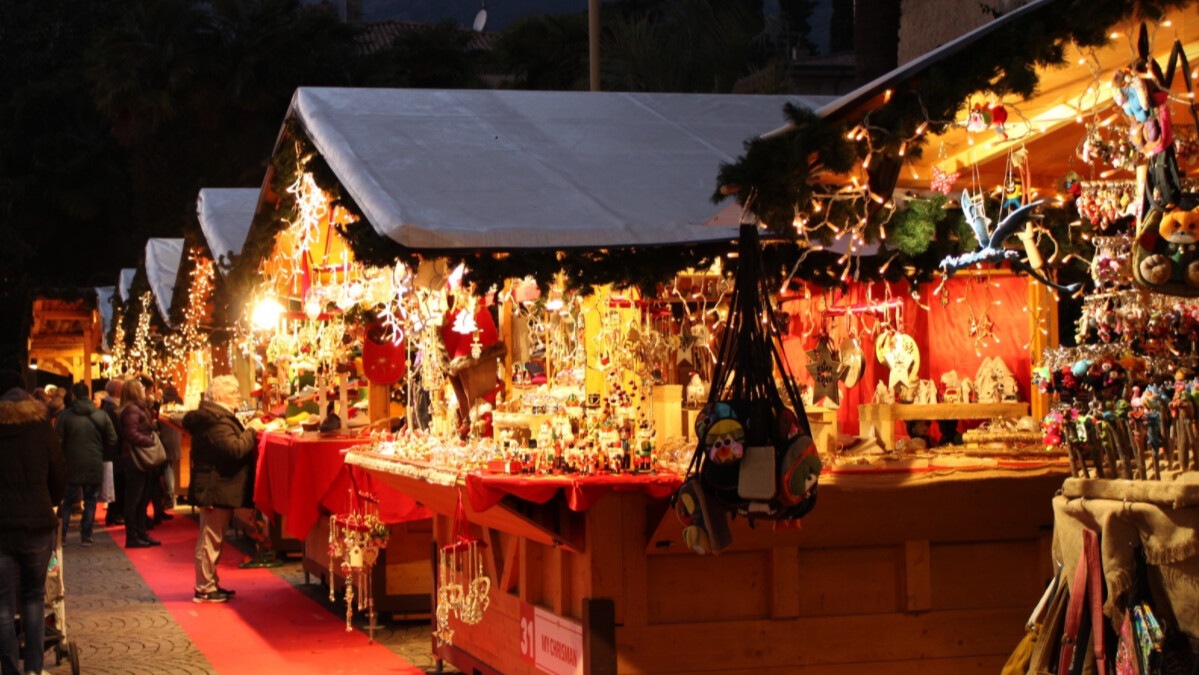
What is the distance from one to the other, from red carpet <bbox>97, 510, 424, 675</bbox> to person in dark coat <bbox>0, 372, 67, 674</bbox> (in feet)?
3.89

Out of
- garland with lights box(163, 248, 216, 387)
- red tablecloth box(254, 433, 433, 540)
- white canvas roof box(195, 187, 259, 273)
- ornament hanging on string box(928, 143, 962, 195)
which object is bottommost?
red tablecloth box(254, 433, 433, 540)

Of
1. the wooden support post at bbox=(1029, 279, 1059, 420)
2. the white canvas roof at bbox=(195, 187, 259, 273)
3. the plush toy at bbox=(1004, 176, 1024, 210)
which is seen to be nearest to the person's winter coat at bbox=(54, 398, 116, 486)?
the white canvas roof at bbox=(195, 187, 259, 273)

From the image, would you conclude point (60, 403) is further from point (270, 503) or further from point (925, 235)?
point (925, 235)

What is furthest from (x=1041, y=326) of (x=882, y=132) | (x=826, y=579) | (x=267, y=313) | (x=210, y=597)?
(x=267, y=313)

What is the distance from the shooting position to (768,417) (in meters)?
4.65

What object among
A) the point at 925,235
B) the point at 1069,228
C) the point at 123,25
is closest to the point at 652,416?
the point at 925,235

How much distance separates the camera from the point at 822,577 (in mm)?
5977

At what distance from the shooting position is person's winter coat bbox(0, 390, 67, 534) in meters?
6.80

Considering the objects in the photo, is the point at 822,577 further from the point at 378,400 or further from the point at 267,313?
the point at 267,313

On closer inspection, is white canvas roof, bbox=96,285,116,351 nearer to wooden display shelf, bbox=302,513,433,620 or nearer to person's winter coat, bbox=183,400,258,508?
person's winter coat, bbox=183,400,258,508

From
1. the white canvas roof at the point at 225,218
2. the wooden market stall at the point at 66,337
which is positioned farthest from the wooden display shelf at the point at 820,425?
the wooden market stall at the point at 66,337

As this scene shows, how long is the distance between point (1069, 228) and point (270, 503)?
668 centimetres

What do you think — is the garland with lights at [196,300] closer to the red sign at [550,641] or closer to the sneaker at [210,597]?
the sneaker at [210,597]

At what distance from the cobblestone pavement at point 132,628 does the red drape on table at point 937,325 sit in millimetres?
3085
